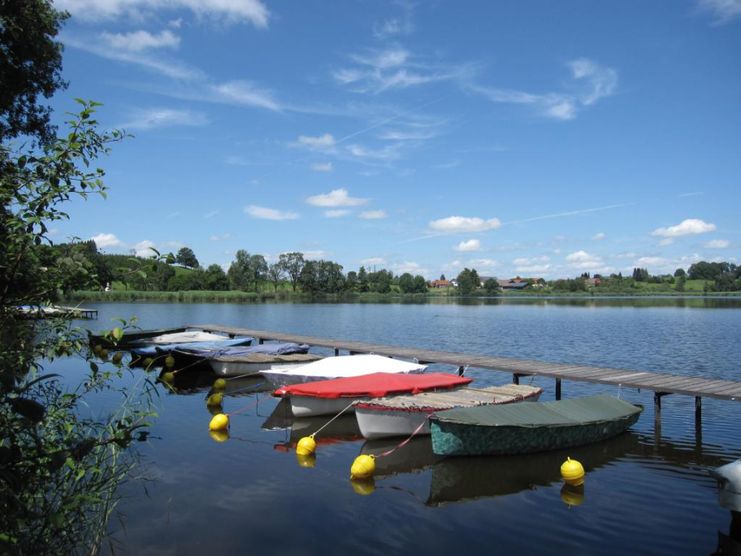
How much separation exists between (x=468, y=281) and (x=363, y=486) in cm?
18424

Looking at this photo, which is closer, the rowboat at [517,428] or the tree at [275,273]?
the rowboat at [517,428]

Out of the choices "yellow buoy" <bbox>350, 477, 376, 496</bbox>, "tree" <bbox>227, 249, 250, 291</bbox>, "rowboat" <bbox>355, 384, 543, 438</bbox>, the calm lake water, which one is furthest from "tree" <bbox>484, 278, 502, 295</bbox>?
"yellow buoy" <bbox>350, 477, 376, 496</bbox>

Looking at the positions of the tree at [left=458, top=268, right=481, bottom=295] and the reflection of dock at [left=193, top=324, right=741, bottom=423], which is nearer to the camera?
the reflection of dock at [left=193, top=324, right=741, bottom=423]

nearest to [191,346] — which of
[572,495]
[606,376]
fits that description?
[606,376]

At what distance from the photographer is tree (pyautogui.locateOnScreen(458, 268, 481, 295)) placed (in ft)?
625

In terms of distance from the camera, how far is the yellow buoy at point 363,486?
10.4m

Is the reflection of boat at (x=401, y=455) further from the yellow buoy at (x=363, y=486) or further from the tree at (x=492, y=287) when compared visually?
the tree at (x=492, y=287)

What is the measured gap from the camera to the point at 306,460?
1223cm

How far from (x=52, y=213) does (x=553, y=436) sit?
36.8 ft

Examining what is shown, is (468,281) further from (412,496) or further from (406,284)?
(412,496)

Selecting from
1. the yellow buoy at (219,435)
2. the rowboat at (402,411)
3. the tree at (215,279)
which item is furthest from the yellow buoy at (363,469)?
the tree at (215,279)

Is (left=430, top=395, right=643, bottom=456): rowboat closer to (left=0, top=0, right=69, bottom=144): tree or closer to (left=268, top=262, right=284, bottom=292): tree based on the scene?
(left=0, top=0, right=69, bottom=144): tree

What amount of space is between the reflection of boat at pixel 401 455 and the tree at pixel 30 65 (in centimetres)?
1251

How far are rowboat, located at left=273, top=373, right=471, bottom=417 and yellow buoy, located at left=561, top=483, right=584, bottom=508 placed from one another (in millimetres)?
5392
